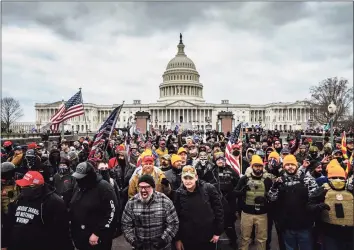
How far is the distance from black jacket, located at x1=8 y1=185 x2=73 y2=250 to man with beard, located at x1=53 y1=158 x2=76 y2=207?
4.66ft

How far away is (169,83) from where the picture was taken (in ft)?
387

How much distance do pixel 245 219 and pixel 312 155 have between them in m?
4.18

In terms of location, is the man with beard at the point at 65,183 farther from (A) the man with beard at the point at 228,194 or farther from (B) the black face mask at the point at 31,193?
(A) the man with beard at the point at 228,194

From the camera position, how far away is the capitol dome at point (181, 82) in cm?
11788

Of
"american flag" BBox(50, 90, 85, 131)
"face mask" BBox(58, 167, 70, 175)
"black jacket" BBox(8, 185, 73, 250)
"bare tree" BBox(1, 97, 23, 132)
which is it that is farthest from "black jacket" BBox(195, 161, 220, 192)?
"bare tree" BBox(1, 97, 23, 132)

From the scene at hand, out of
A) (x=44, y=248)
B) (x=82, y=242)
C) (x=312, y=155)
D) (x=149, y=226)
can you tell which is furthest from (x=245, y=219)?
(x=312, y=155)

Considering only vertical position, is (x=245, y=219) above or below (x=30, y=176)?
below

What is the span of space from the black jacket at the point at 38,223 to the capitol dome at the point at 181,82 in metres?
113

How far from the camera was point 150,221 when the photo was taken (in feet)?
14.2

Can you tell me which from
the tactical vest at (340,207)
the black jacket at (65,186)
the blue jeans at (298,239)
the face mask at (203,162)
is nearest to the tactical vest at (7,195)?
the black jacket at (65,186)

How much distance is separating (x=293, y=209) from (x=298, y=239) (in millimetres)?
494

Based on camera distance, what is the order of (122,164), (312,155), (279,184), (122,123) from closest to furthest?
(279,184) → (122,164) → (312,155) → (122,123)

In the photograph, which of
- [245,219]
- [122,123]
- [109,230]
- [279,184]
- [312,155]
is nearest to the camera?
[109,230]

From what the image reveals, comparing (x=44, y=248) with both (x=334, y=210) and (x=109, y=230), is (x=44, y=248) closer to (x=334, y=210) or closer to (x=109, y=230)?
(x=109, y=230)
